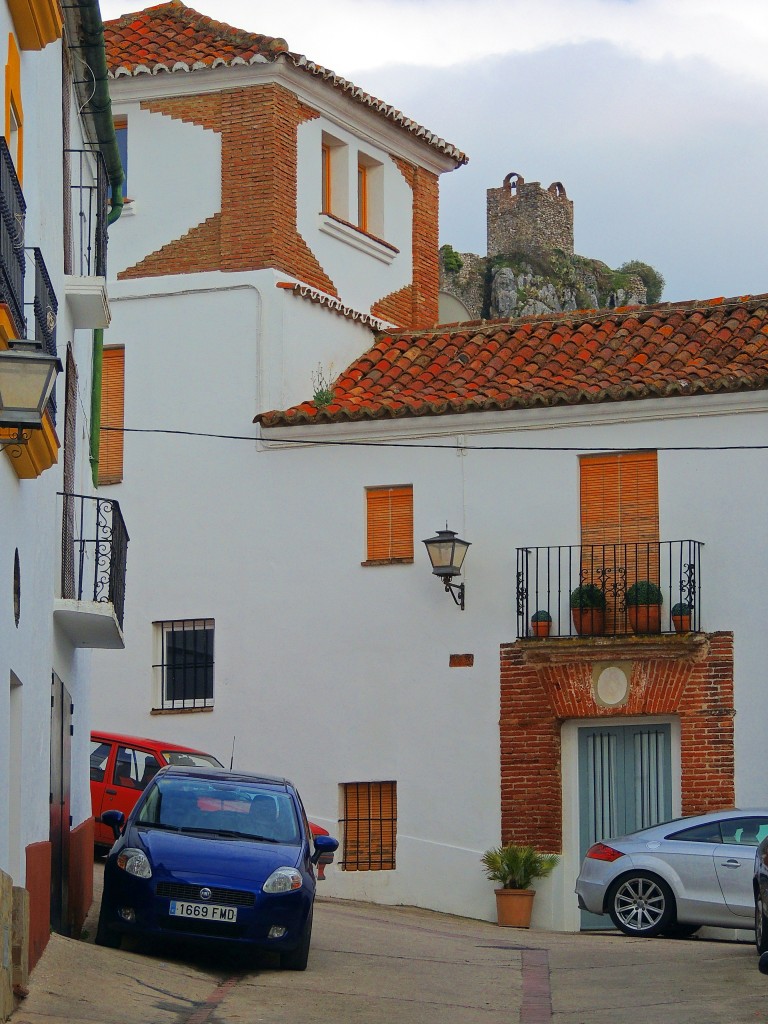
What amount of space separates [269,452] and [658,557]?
5477 millimetres

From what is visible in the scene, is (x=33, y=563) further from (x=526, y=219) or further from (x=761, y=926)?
(x=526, y=219)

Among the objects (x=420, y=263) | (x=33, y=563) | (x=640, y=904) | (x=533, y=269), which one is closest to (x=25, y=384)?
(x=33, y=563)

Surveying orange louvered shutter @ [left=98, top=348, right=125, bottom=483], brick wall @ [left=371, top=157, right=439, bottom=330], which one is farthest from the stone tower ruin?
orange louvered shutter @ [left=98, top=348, right=125, bottom=483]

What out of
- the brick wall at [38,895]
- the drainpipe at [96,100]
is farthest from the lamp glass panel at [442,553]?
the brick wall at [38,895]

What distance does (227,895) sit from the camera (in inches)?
582

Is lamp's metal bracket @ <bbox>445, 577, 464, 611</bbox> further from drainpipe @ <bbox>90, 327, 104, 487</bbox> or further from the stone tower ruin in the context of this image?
the stone tower ruin

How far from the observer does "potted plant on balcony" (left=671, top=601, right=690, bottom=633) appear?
2286cm

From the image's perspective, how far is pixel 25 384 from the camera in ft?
34.6

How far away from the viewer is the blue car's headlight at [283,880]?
1497 centimetres

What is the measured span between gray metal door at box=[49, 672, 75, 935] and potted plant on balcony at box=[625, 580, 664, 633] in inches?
318

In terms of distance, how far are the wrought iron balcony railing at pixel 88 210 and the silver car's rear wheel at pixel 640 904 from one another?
318 inches

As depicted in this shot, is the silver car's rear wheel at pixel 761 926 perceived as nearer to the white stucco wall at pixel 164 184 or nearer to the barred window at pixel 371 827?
the barred window at pixel 371 827

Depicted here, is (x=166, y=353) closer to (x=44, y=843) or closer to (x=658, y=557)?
(x=658, y=557)

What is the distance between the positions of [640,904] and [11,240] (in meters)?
10.7
